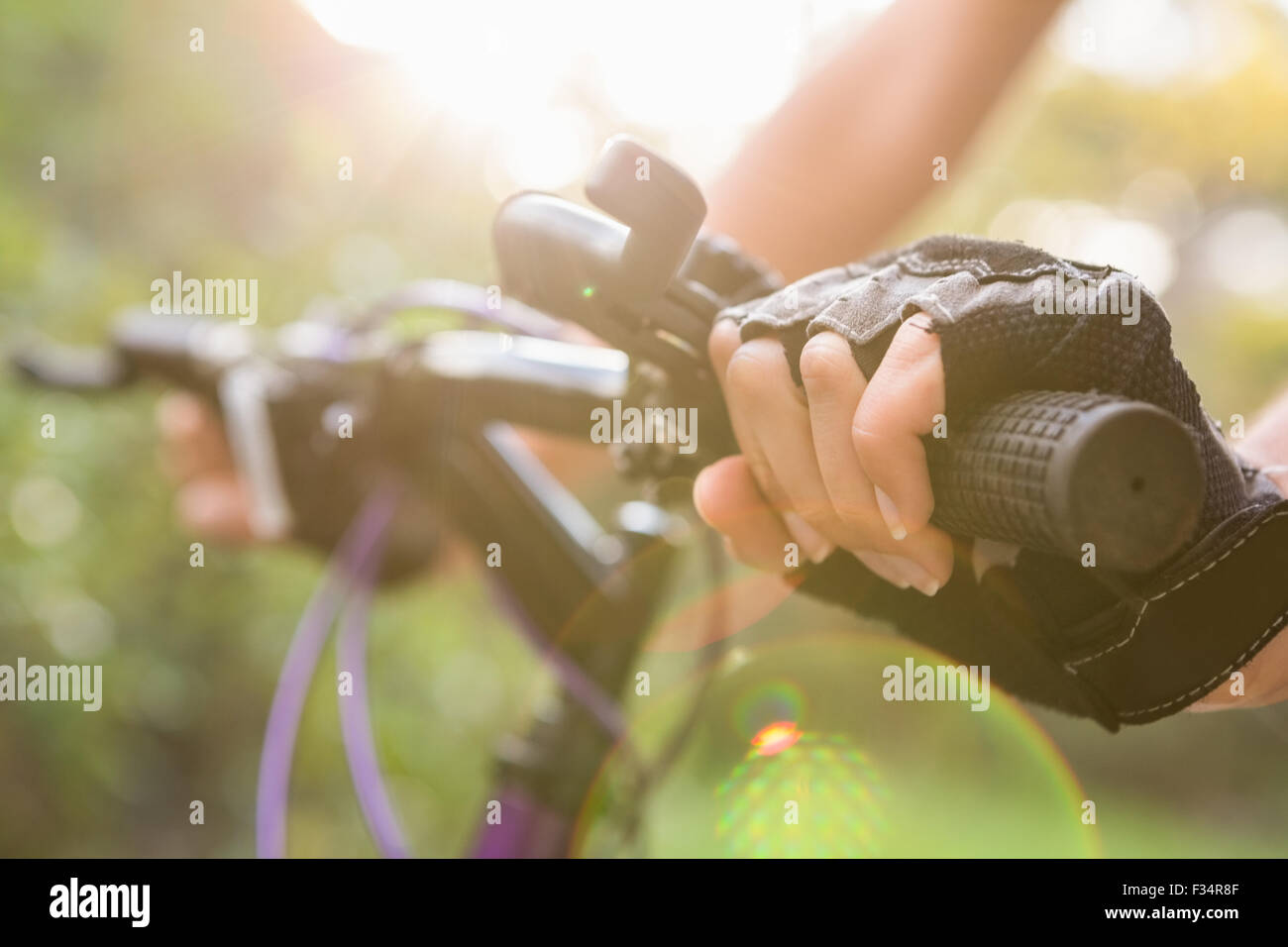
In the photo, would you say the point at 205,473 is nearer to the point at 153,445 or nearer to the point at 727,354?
the point at 727,354

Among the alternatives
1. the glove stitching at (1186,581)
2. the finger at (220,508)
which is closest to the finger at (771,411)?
the glove stitching at (1186,581)

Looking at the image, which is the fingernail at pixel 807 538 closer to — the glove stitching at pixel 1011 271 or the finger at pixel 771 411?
the finger at pixel 771 411

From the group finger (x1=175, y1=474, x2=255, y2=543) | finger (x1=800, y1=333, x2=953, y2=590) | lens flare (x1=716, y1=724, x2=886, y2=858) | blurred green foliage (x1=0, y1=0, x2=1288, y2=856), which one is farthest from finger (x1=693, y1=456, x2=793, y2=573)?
blurred green foliage (x1=0, y1=0, x2=1288, y2=856)

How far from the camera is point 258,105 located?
431 centimetres

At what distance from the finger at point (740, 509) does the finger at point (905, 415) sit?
0.67 ft

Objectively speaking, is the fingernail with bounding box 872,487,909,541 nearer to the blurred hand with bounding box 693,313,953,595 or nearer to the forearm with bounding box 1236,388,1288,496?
the blurred hand with bounding box 693,313,953,595

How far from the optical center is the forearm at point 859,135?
1.78 meters

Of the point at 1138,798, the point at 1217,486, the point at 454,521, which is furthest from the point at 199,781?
the point at 1138,798

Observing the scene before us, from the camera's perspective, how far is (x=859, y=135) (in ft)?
6.06

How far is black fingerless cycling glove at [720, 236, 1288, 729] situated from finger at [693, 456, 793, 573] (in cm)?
15

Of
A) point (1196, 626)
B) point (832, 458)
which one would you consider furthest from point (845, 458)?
point (1196, 626)

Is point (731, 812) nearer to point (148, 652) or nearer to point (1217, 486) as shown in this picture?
point (1217, 486)

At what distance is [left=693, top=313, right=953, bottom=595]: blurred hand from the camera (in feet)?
2.09

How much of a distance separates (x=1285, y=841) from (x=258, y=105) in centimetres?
781
